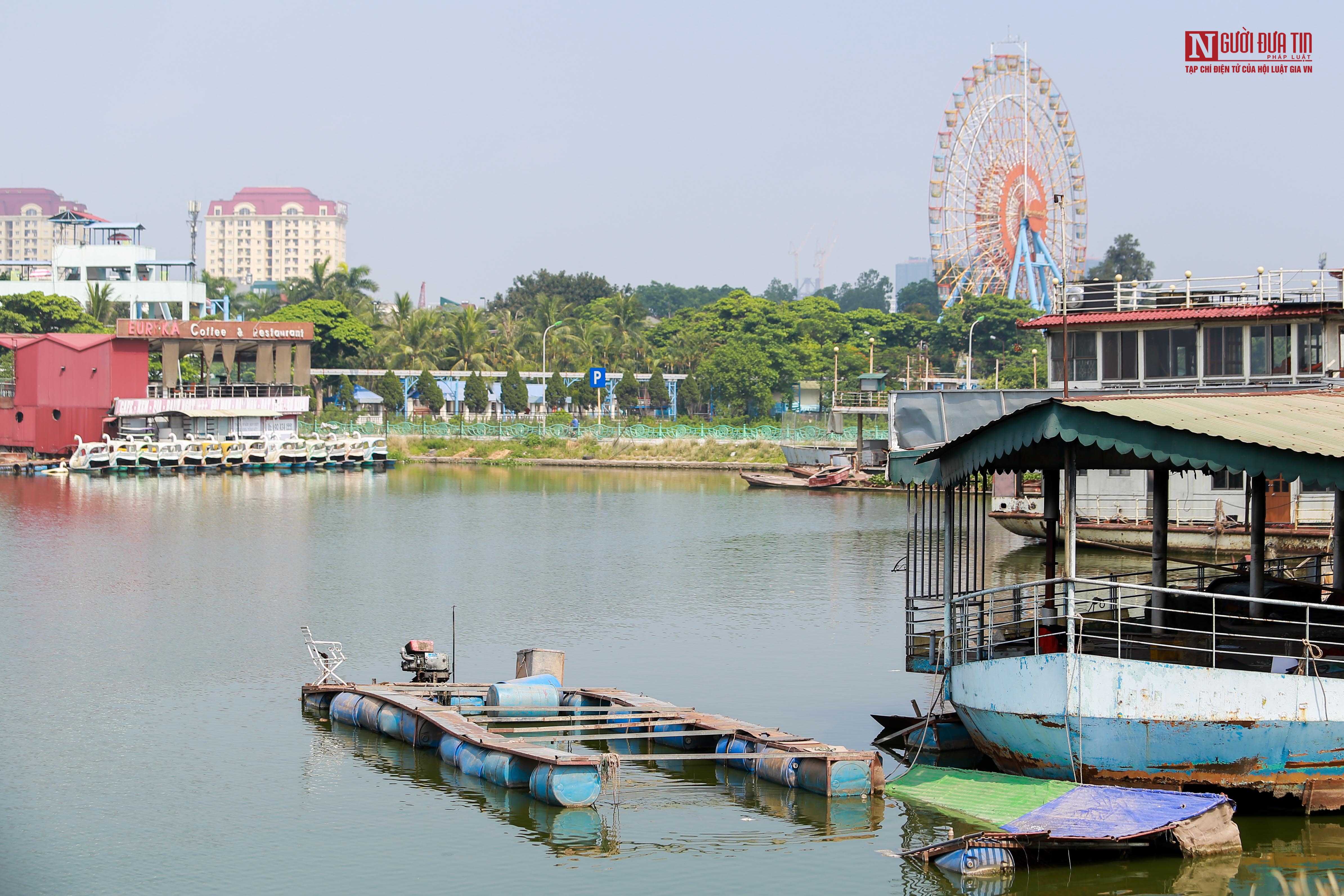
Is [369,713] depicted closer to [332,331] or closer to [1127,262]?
[332,331]

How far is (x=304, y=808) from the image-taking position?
53.8 ft

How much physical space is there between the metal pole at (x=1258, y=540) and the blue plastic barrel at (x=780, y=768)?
5.66m

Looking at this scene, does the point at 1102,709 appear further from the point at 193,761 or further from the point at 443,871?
the point at 193,761

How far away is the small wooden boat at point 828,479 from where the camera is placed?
6362 centimetres

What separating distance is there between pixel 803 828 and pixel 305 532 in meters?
32.7

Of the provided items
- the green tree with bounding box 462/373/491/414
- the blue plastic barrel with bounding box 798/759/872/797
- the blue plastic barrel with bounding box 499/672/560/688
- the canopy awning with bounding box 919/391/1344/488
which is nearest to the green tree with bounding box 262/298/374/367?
the green tree with bounding box 462/373/491/414

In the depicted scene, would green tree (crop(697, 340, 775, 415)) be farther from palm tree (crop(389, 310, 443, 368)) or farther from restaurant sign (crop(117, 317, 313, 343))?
restaurant sign (crop(117, 317, 313, 343))

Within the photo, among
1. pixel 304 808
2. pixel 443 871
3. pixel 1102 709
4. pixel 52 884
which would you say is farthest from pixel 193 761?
pixel 1102 709

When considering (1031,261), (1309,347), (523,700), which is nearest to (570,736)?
(523,700)

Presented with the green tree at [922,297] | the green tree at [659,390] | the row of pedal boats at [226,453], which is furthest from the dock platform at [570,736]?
the green tree at [922,297]

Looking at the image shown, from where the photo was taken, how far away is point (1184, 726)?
14203mm

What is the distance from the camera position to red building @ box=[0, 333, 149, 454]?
2913 inches

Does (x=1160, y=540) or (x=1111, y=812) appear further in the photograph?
(x=1160, y=540)

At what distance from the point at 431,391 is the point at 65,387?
23.9m
